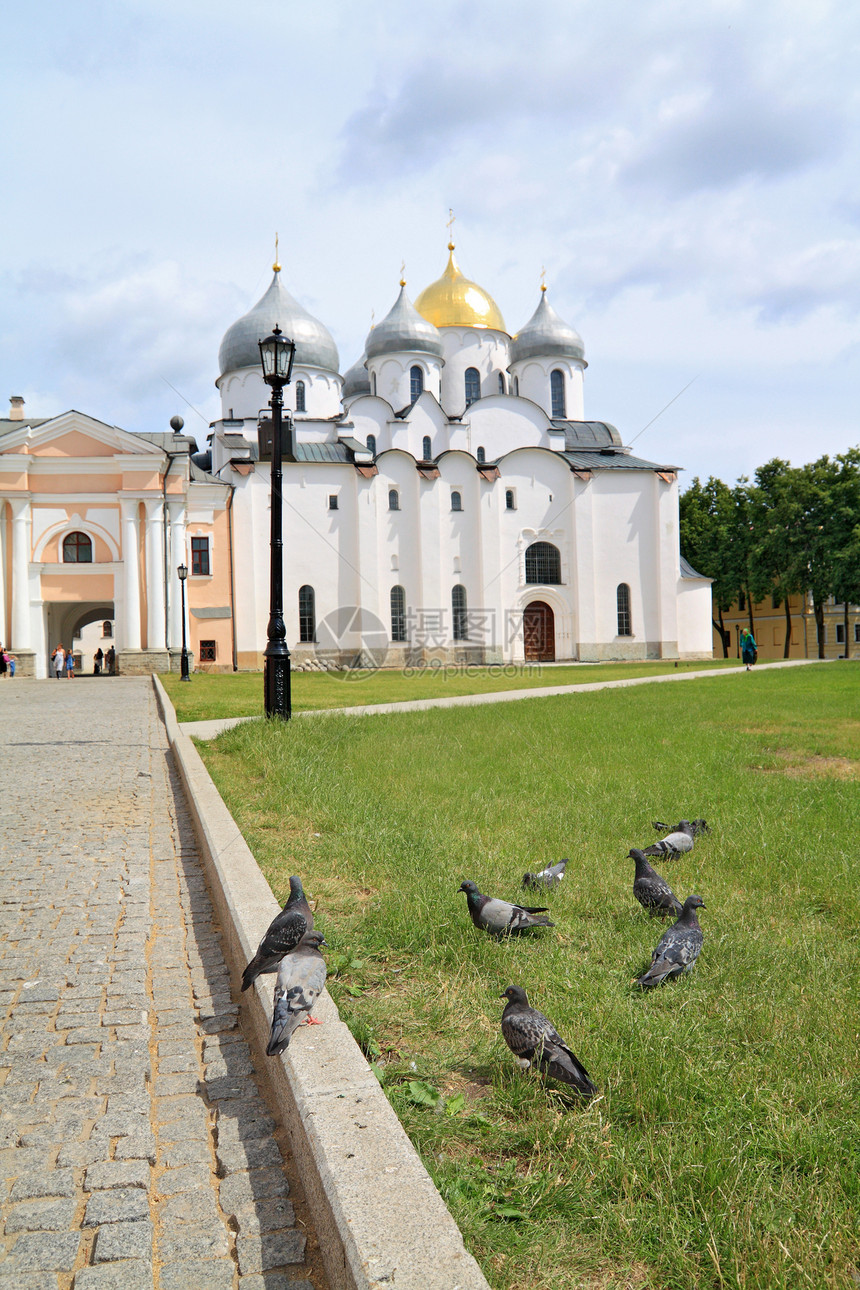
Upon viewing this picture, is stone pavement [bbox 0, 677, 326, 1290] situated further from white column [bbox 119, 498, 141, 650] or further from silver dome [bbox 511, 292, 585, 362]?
silver dome [bbox 511, 292, 585, 362]

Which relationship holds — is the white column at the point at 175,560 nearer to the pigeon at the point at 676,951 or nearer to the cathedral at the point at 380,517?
the cathedral at the point at 380,517

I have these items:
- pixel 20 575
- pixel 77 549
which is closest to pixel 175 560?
pixel 77 549

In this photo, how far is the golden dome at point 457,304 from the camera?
4925 cm

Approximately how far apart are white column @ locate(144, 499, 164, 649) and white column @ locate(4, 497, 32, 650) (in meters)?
4.66

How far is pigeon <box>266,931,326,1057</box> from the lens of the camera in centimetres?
307

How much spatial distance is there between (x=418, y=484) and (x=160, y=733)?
31072mm

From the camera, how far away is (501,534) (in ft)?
151

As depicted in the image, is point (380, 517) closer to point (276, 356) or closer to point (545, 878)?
point (276, 356)

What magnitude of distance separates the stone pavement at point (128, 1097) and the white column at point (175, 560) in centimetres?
3218

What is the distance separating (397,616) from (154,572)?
12022mm

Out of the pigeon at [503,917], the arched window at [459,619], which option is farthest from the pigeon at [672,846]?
the arched window at [459,619]

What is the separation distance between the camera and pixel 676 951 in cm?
377

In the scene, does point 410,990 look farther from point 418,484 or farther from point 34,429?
point 418,484

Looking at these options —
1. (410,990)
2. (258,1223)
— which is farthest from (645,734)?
(258,1223)
